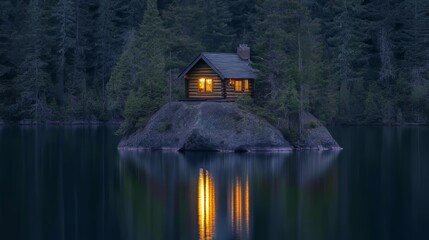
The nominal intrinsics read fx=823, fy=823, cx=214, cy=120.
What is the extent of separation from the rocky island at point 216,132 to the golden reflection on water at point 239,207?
18.5 meters

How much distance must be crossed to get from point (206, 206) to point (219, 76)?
33705 millimetres

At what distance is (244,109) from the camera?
66.5 meters

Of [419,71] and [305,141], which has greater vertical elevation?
[419,71]

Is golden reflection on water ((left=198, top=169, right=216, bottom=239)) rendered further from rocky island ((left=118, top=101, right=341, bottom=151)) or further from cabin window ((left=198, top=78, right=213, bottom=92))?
cabin window ((left=198, top=78, right=213, bottom=92))

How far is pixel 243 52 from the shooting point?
72.1 meters

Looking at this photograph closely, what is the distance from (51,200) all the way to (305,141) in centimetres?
3214

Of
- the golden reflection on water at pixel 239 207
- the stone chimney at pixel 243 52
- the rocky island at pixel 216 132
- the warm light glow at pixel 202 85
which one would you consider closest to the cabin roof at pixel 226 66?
the stone chimney at pixel 243 52

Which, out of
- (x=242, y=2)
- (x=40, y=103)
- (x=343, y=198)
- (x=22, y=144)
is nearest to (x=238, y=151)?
(x=22, y=144)

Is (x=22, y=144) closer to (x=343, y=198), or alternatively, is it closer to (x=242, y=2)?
(x=343, y=198)

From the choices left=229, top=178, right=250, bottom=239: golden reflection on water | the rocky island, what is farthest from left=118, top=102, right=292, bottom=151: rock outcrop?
left=229, top=178, right=250, bottom=239: golden reflection on water

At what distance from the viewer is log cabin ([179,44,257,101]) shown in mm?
69562

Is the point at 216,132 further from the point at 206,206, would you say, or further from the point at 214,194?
the point at 206,206

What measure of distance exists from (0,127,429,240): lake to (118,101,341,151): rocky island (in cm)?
243

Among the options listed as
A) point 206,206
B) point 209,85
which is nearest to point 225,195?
point 206,206
